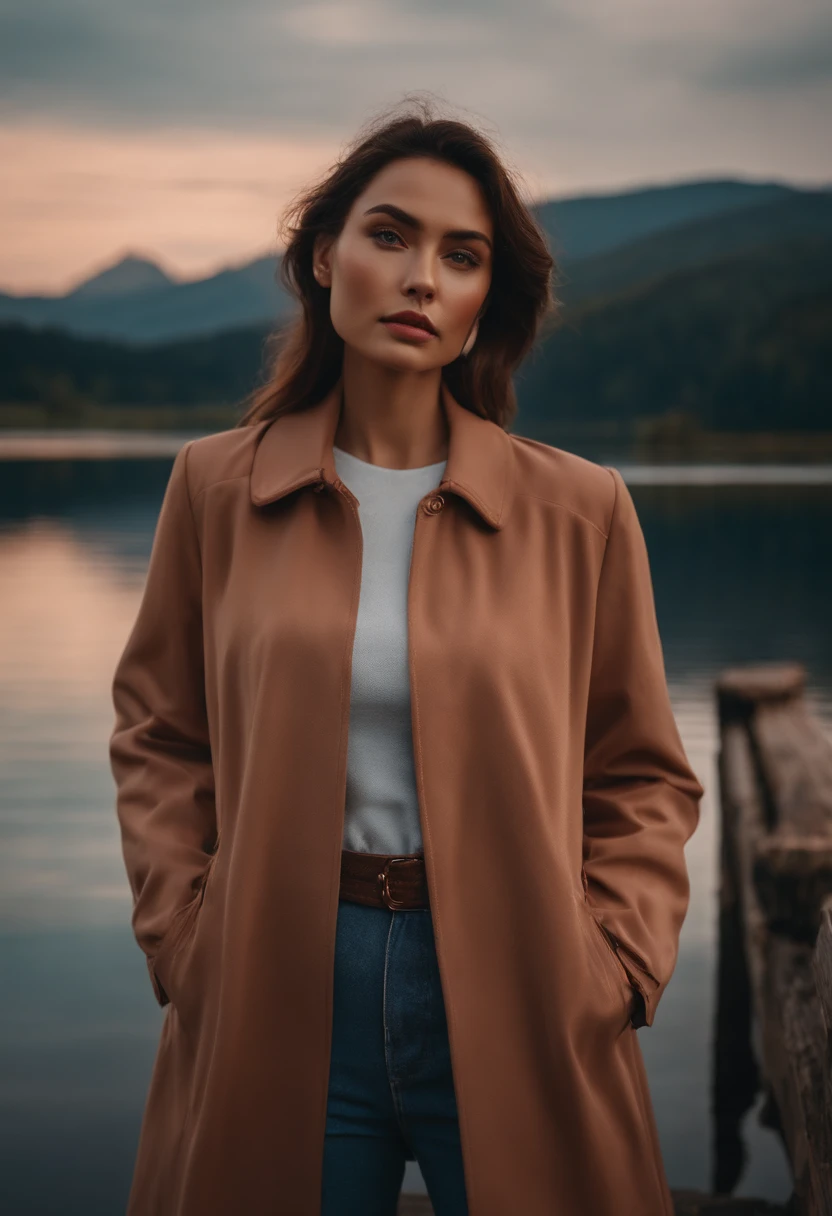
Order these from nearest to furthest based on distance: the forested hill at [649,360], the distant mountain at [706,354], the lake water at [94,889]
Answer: the lake water at [94,889]
the distant mountain at [706,354]
the forested hill at [649,360]

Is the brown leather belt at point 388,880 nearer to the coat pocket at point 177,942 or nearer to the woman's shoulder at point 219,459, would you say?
the coat pocket at point 177,942

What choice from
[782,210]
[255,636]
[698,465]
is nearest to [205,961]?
[255,636]

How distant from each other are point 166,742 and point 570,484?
2.58ft

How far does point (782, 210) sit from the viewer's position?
163750 mm

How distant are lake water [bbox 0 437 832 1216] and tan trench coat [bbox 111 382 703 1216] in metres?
2.85

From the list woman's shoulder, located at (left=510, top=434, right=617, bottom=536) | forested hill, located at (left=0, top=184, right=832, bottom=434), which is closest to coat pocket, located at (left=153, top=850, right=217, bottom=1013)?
woman's shoulder, located at (left=510, top=434, right=617, bottom=536)

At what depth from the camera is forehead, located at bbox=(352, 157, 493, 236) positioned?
216 cm

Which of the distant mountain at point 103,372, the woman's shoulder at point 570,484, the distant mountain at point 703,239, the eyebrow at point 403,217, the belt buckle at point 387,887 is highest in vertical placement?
the distant mountain at point 703,239

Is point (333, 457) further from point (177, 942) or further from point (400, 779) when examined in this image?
point (177, 942)

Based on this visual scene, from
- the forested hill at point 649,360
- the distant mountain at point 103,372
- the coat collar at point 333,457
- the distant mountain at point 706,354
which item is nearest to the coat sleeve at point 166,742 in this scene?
the coat collar at point 333,457

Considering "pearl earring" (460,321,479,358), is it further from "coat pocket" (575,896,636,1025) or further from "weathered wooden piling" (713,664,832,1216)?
"weathered wooden piling" (713,664,832,1216)

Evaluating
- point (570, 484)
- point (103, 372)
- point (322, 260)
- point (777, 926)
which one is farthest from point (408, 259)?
point (103, 372)

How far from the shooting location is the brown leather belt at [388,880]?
2008mm

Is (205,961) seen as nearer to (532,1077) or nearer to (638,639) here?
(532,1077)
